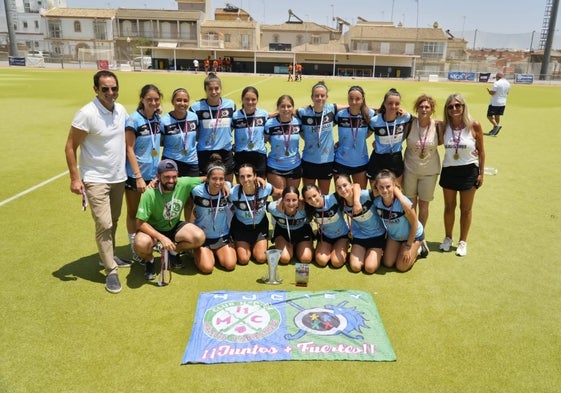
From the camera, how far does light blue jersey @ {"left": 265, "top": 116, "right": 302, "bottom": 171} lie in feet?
19.6

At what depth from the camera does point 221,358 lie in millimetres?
3646

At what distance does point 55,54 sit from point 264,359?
89.0 m

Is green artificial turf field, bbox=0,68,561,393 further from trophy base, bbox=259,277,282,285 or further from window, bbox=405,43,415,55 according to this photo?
window, bbox=405,43,415,55

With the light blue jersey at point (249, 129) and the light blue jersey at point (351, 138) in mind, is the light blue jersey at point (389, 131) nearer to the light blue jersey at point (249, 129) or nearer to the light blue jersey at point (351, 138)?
the light blue jersey at point (351, 138)

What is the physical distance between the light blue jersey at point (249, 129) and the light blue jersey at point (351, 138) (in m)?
1.03

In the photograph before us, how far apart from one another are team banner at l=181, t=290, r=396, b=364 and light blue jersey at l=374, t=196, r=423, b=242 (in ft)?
3.40

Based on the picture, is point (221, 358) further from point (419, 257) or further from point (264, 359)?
point (419, 257)

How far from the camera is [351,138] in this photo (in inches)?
236

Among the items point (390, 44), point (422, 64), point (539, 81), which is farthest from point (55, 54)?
point (539, 81)

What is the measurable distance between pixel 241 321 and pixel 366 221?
2099 mm

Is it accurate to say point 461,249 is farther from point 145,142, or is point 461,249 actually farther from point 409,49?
point 409,49

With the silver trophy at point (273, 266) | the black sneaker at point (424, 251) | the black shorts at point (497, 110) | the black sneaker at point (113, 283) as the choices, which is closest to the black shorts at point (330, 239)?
the silver trophy at point (273, 266)

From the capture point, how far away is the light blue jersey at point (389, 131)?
575cm

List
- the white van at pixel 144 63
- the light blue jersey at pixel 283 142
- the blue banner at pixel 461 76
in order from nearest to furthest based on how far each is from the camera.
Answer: the light blue jersey at pixel 283 142 < the blue banner at pixel 461 76 < the white van at pixel 144 63
